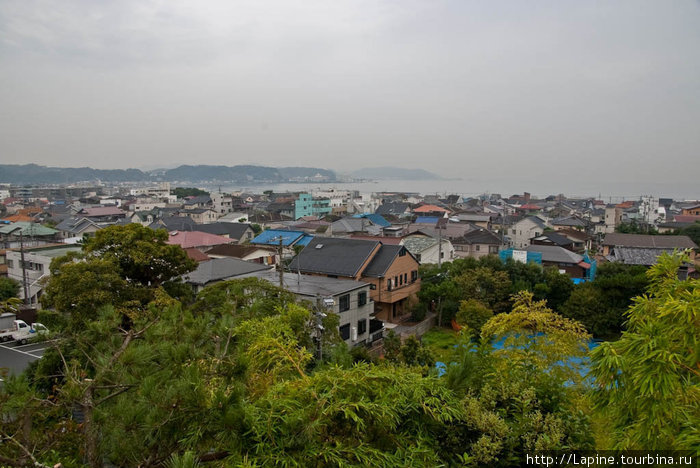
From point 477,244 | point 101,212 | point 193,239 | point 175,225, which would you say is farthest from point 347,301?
point 101,212

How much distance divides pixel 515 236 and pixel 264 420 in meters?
37.9

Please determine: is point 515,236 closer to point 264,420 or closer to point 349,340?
point 349,340

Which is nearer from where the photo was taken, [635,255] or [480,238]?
[635,255]

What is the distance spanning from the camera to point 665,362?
9.68 ft

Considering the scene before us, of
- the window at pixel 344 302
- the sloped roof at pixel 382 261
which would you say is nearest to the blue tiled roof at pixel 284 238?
the sloped roof at pixel 382 261

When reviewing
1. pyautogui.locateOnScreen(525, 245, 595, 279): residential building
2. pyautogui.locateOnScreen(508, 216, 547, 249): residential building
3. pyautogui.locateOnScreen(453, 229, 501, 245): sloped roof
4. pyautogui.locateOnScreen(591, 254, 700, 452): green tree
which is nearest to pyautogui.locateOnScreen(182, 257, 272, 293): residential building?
pyautogui.locateOnScreen(591, 254, 700, 452): green tree

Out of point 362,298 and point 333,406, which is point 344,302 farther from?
point 333,406

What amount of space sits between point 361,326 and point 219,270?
6651 millimetres

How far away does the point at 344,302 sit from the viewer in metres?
14.9

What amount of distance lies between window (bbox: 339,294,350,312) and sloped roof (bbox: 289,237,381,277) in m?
3.69

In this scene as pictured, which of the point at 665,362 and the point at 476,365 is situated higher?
the point at 665,362

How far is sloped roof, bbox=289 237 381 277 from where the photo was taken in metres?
19.3

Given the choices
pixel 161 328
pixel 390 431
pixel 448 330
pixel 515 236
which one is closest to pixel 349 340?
pixel 448 330

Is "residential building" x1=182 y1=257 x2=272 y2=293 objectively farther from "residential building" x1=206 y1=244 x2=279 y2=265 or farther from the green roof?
the green roof
